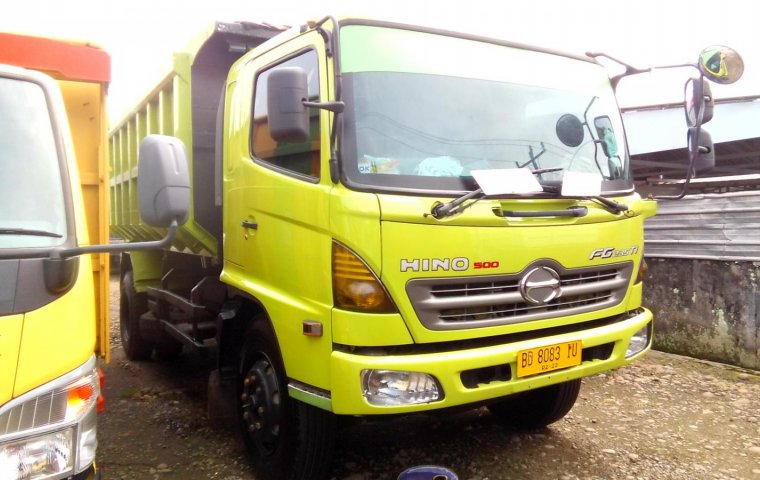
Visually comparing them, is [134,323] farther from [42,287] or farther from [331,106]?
[331,106]

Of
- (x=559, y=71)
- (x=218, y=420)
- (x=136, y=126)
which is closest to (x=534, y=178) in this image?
(x=559, y=71)

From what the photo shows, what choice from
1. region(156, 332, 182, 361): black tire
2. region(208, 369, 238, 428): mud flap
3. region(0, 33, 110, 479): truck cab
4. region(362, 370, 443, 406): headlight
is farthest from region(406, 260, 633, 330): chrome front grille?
region(156, 332, 182, 361): black tire

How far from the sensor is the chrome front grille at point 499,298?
2488 millimetres

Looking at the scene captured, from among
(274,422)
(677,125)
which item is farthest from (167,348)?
(677,125)

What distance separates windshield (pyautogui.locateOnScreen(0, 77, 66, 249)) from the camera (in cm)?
203

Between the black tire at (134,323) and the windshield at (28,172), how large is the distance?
140 inches

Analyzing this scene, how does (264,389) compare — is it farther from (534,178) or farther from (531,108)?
(531,108)

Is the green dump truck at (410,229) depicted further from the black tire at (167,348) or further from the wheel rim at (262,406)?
the black tire at (167,348)

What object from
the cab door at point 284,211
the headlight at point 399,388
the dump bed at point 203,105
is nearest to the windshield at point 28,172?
the cab door at point 284,211

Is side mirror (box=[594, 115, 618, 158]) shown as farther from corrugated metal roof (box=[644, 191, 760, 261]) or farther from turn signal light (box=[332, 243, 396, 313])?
corrugated metal roof (box=[644, 191, 760, 261])

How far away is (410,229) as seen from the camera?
95.7 inches

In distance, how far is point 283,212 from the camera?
2854 mm

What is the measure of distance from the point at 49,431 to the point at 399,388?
4.28ft

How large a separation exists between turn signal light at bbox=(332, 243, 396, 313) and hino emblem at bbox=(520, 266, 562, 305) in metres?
0.69
